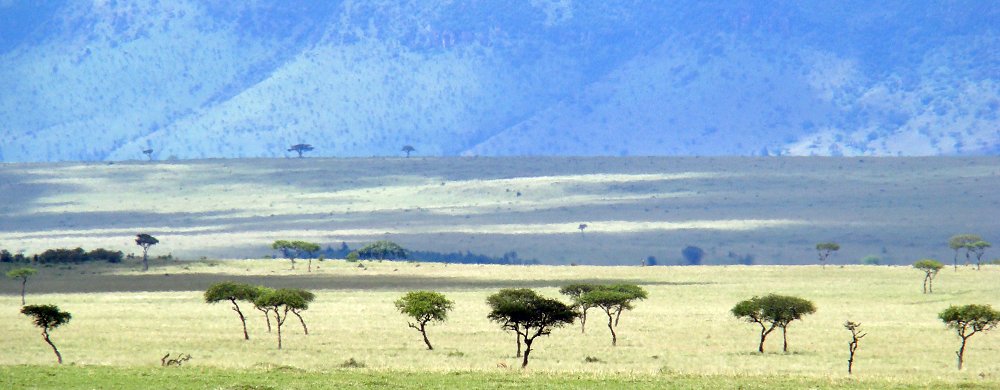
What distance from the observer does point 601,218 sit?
172125mm

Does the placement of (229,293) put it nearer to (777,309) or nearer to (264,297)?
(264,297)

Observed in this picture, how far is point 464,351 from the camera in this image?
172 ft

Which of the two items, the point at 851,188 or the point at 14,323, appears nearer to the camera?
the point at 14,323

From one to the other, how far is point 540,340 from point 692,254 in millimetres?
89596

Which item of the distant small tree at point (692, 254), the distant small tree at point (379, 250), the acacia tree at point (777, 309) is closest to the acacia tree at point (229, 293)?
the acacia tree at point (777, 309)

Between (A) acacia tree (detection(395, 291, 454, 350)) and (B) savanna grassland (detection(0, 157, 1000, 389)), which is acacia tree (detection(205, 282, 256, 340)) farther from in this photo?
(A) acacia tree (detection(395, 291, 454, 350))

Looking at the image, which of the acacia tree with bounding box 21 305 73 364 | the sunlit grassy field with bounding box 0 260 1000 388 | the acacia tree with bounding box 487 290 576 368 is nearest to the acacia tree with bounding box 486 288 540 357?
the acacia tree with bounding box 487 290 576 368

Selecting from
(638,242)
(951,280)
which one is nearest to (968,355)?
Result: (951,280)

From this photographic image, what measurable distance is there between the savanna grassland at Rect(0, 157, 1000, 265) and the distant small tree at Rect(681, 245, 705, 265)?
3.69 ft

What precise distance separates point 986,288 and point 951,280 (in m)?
6.88

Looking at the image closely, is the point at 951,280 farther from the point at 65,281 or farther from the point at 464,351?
the point at 65,281

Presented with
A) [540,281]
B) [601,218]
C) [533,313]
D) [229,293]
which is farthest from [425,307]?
[601,218]

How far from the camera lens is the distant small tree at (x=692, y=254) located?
143625 millimetres

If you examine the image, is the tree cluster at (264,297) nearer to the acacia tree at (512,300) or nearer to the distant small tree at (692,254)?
the acacia tree at (512,300)
